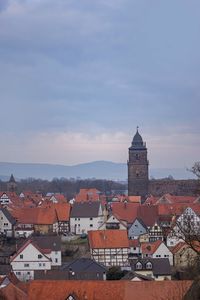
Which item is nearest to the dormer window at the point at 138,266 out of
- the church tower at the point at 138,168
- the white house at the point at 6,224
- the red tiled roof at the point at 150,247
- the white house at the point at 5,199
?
the red tiled roof at the point at 150,247

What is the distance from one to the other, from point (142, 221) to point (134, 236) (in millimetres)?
2111

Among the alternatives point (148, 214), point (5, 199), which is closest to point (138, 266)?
point (148, 214)

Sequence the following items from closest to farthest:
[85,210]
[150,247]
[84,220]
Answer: [150,247], [84,220], [85,210]

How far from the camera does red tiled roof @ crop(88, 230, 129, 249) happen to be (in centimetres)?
4825

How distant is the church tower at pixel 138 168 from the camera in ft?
298

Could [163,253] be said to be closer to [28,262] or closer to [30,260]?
[30,260]

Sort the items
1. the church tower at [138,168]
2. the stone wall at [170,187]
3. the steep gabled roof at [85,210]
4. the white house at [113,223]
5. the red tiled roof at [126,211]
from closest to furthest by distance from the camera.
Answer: the white house at [113,223] < the steep gabled roof at [85,210] < the red tiled roof at [126,211] < the church tower at [138,168] < the stone wall at [170,187]

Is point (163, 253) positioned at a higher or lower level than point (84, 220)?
lower

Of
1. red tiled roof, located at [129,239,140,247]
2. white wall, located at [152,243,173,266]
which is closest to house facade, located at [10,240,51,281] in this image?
red tiled roof, located at [129,239,140,247]

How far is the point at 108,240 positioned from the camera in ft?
160

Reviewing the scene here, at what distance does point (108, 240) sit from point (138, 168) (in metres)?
43.0

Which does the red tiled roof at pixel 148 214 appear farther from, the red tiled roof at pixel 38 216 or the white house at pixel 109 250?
the white house at pixel 109 250

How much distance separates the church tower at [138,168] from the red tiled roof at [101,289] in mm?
62177

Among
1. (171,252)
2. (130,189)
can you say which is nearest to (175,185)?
(130,189)
